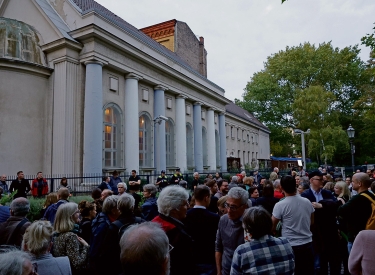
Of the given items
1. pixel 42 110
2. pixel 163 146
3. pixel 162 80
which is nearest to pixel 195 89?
pixel 162 80

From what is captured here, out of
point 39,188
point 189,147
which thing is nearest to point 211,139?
point 189,147

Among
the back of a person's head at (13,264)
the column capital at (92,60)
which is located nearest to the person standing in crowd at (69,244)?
the back of a person's head at (13,264)

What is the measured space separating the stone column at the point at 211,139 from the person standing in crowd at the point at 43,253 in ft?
86.3

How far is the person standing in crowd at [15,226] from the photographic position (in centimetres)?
360

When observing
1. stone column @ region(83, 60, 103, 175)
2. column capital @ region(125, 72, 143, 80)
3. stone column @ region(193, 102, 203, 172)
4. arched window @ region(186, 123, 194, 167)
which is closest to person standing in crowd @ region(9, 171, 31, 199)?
stone column @ region(83, 60, 103, 175)

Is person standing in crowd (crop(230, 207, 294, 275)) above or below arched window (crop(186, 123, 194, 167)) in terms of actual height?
below

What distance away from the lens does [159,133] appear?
21.2 meters

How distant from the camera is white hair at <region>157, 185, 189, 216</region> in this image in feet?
10.00

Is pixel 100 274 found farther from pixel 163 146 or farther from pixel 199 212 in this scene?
pixel 163 146

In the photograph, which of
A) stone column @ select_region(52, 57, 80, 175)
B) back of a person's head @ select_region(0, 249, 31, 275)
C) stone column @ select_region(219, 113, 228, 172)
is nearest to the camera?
back of a person's head @ select_region(0, 249, 31, 275)

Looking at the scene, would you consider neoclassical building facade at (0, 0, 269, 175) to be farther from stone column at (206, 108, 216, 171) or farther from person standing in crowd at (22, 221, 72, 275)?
person standing in crowd at (22, 221, 72, 275)

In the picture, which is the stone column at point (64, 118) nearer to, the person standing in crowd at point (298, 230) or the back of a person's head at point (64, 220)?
the back of a person's head at point (64, 220)

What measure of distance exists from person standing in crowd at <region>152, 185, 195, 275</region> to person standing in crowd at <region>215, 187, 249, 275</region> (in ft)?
2.26

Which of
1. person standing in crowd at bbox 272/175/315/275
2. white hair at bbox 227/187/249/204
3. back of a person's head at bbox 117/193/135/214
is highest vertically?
white hair at bbox 227/187/249/204
